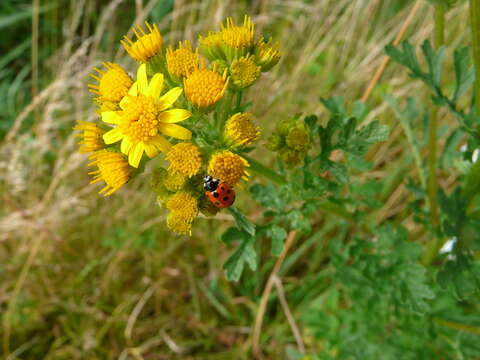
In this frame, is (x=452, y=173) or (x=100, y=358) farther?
(x=452, y=173)

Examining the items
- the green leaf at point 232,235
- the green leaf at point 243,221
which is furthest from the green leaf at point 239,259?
the green leaf at point 243,221

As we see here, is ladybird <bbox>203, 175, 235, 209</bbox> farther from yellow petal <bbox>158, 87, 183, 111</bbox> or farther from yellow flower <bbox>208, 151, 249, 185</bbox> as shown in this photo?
yellow petal <bbox>158, 87, 183, 111</bbox>

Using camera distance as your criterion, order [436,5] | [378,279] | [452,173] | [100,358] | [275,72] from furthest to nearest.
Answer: [275,72]
[452,173]
[100,358]
[378,279]
[436,5]

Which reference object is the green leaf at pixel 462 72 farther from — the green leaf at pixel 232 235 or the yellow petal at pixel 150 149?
the yellow petal at pixel 150 149

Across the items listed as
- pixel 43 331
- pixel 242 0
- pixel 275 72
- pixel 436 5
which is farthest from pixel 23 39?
pixel 436 5

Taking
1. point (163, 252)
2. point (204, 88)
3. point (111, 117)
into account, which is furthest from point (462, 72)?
point (163, 252)

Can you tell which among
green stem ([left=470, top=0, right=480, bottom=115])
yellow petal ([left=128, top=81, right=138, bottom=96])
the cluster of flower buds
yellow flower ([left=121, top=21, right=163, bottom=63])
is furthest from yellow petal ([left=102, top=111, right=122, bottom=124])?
green stem ([left=470, top=0, right=480, bottom=115])

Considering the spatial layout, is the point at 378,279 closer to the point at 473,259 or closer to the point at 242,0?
the point at 473,259
